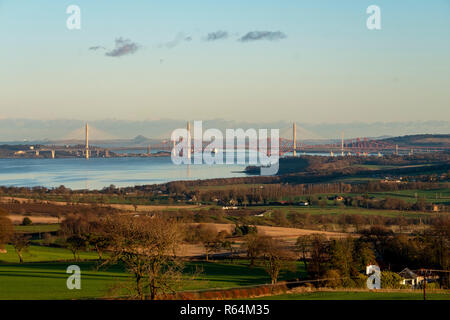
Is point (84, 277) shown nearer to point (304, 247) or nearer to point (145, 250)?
point (145, 250)

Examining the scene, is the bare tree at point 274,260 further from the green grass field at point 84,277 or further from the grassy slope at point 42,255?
the grassy slope at point 42,255

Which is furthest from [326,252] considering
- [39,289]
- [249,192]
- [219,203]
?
[249,192]

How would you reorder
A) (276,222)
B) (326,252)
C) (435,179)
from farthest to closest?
Answer: (435,179) → (276,222) → (326,252)

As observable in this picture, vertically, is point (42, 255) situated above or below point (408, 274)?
below

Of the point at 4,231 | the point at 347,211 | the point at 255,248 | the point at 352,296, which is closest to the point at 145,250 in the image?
the point at 352,296

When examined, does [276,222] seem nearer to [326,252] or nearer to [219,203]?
[219,203]

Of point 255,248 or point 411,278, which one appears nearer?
point 411,278

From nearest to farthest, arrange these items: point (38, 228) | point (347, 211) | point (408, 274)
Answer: point (408, 274) → point (38, 228) → point (347, 211)
